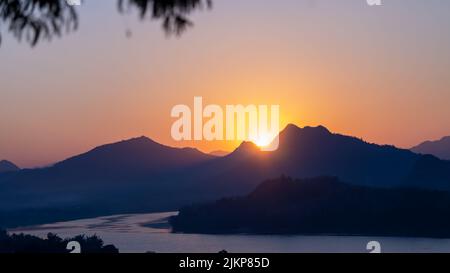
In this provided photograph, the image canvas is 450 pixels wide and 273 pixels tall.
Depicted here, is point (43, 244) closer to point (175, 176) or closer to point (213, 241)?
point (213, 241)

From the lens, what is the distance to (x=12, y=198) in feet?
354

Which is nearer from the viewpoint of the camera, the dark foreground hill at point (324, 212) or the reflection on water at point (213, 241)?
the reflection on water at point (213, 241)

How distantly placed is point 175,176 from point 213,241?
3498 centimetres

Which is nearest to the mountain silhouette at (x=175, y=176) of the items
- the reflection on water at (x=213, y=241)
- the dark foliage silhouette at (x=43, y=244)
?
the reflection on water at (x=213, y=241)

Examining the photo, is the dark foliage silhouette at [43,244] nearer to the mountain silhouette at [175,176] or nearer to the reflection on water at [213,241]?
the reflection on water at [213,241]

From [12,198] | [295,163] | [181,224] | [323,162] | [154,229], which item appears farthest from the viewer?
[323,162]

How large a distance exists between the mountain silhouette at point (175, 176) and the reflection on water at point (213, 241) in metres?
6.15

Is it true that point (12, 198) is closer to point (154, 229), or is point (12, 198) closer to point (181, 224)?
point (154, 229)

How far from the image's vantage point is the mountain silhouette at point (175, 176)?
99.7 meters

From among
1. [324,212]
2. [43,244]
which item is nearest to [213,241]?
[324,212]

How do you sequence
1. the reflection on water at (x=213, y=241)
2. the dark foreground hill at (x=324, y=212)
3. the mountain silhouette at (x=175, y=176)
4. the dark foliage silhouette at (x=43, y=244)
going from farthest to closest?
the mountain silhouette at (x=175, y=176) < the dark foreground hill at (x=324, y=212) < the reflection on water at (x=213, y=241) < the dark foliage silhouette at (x=43, y=244)

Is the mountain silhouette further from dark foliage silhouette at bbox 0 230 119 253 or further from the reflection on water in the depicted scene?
dark foliage silhouette at bbox 0 230 119 253

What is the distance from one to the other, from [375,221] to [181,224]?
2510 cm
